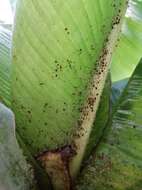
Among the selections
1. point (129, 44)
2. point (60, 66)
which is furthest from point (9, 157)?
point (129, 44)

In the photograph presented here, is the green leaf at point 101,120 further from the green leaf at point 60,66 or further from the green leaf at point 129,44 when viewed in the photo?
the green leaf at point 129,44

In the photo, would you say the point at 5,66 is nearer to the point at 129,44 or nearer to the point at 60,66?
the point at 60,66

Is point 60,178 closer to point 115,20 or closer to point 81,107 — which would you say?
point 81,107

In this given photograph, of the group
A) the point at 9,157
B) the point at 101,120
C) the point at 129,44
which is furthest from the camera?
the point at 129,44

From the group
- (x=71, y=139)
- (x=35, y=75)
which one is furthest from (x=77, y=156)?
(x=35, y=75)

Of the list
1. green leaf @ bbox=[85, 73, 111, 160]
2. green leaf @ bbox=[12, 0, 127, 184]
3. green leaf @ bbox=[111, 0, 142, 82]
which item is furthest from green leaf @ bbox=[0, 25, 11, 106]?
green leaf @ bbox=[111, 0, 142, 82]

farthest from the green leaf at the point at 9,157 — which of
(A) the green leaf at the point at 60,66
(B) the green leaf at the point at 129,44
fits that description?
(B) the green leaf at the point at 129,44
